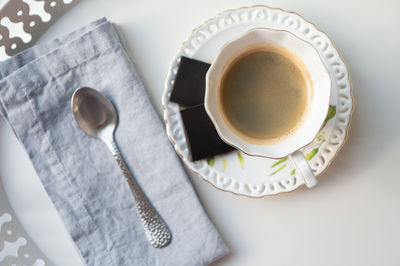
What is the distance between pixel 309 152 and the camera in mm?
827

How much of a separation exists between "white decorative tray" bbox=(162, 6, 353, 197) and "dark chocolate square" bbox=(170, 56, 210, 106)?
0.02m

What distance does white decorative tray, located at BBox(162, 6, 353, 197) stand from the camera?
2.69 feet

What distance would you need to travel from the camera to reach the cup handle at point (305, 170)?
2.26 ft

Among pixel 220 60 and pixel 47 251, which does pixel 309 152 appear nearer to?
pixel 220 60

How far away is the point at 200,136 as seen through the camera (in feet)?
2.71

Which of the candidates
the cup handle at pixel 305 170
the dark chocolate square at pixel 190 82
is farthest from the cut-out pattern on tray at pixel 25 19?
the cup handle at pixel 305 170

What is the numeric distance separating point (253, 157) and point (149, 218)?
0.89 feet

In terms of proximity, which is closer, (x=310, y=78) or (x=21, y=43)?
(x=310, y=78)

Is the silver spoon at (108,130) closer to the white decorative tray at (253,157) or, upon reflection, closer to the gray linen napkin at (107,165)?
the gray linen napkin at (107,165)

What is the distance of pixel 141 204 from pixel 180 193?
9cm

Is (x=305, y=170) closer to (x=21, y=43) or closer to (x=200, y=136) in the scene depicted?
(x=200, y=136)

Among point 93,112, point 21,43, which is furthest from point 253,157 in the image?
point 21,43

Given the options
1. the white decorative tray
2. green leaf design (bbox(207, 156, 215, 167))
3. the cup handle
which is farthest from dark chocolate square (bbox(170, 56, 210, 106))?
the cup handle

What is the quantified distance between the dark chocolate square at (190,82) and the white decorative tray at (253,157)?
17mm
